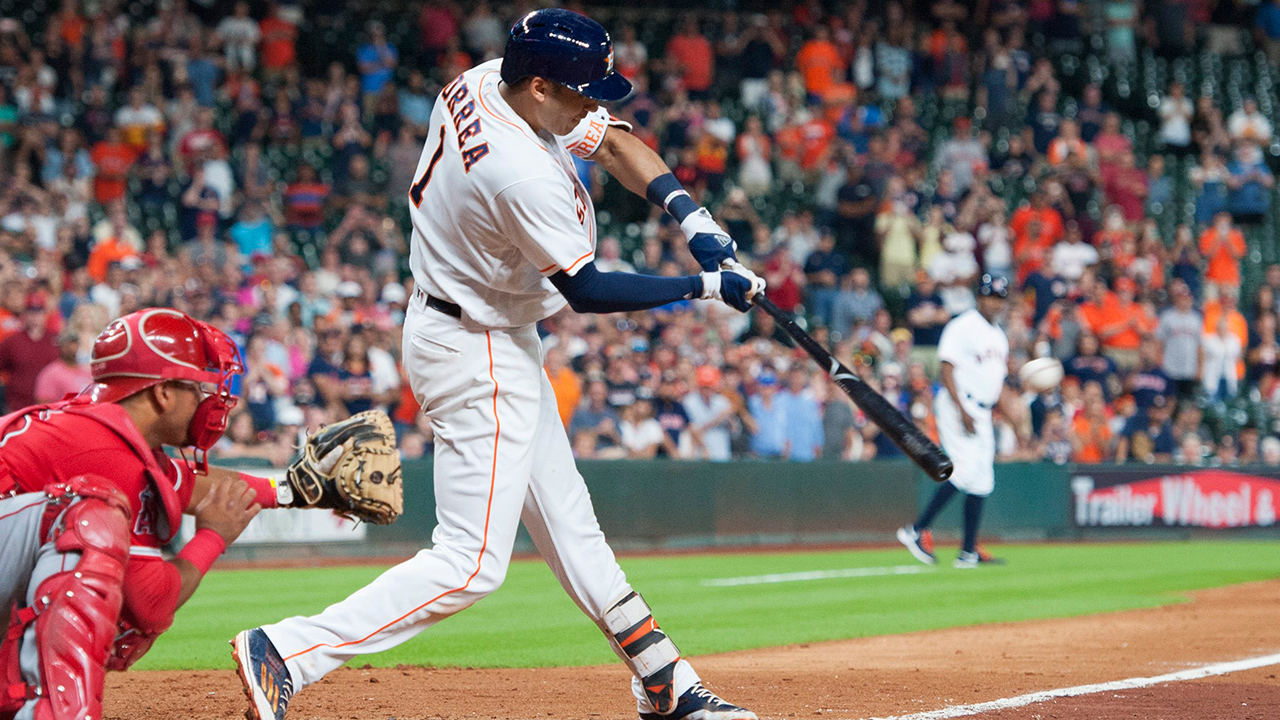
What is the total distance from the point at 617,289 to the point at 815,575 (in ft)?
25.3

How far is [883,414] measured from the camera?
4.78 metres

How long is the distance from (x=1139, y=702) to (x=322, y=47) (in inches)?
614

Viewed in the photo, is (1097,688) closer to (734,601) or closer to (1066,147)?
(734,601)

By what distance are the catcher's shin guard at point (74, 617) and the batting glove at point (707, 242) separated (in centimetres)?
205

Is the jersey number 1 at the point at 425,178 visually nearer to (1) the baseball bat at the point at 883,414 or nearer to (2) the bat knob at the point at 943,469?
(1) the baseball bat at the point at 883,414

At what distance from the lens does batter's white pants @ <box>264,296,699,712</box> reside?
425 centimetres

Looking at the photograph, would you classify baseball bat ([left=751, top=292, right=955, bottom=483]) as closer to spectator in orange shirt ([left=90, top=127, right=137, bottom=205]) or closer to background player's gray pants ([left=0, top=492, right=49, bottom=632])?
background player's gray pants ([left=0, top=492, right=49, bottom=632])

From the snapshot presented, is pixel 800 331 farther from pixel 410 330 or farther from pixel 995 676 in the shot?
pixel 995 676

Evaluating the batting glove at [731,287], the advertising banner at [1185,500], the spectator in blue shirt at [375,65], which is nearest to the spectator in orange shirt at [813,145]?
the spectator in blue shirt at [375,65]

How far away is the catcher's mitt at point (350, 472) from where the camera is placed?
13.7 ft

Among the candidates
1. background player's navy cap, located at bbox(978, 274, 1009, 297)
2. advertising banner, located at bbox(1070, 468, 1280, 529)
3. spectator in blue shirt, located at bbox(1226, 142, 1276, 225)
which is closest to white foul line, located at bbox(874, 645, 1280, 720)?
background player's navy cap, located at bbox(978, 274, 1009, 297)

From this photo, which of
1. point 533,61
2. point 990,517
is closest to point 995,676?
point 533,61

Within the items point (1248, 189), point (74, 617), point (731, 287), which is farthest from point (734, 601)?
point (1248, 189)

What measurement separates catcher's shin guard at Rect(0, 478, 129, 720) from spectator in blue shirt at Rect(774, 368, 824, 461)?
1230 cm
